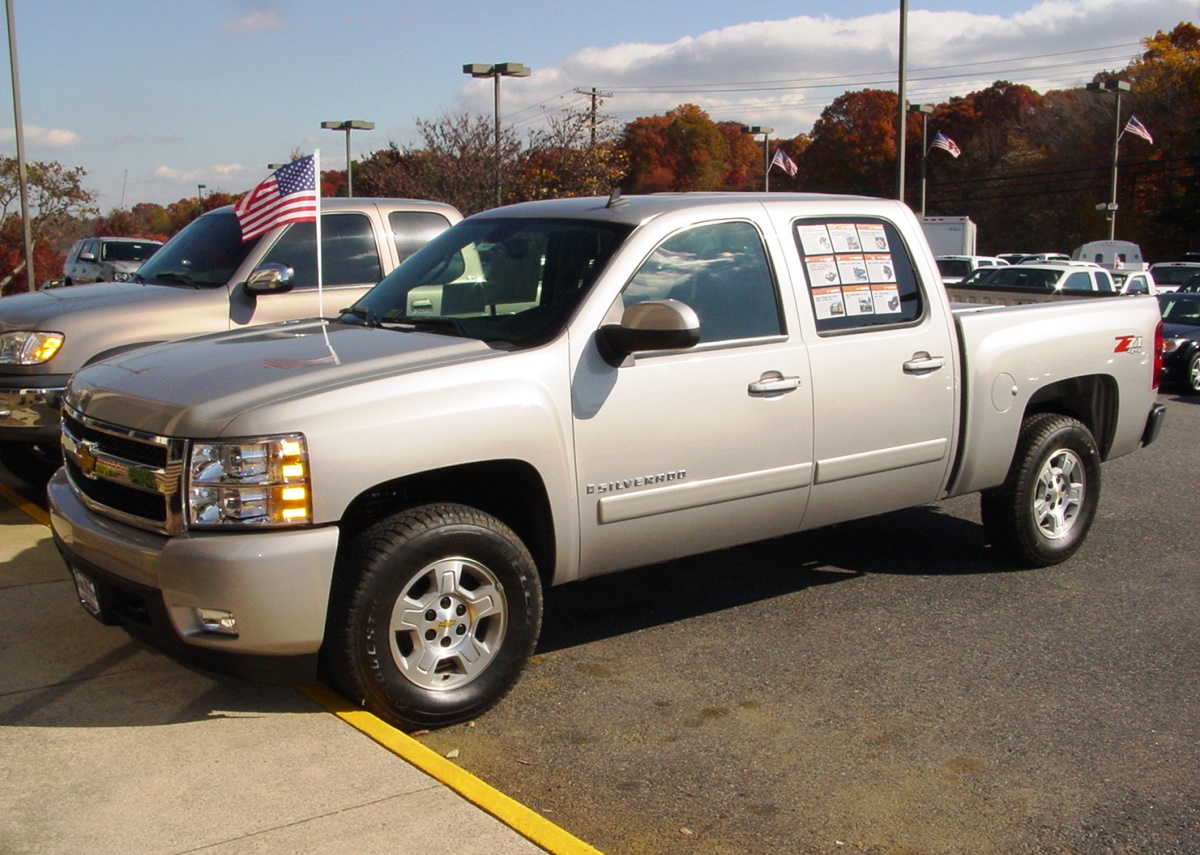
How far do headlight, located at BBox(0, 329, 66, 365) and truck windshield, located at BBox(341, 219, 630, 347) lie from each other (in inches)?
98.8

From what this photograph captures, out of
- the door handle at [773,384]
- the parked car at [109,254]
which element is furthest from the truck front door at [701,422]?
the parked car at [109,254]

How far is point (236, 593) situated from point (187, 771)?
61 cm

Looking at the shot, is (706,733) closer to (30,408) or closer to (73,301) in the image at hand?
(30,408)

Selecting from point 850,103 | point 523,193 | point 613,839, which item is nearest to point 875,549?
point 613,839

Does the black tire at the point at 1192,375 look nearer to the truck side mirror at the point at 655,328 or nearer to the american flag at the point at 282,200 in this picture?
the american flag at the point at 282,200

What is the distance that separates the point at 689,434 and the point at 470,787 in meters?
1.74

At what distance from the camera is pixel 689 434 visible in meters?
4.95

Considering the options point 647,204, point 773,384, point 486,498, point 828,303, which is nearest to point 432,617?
point 486,498

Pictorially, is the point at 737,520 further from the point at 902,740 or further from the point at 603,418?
the point at 902,740

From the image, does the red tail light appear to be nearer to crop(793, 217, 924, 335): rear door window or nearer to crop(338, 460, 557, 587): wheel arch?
crop(793, 217, 924, 335): rear door window

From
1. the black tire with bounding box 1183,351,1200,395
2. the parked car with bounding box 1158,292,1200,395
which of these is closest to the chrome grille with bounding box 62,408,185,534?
the parked car with bounding box 1158,292,1200,395

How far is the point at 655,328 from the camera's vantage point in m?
4.59

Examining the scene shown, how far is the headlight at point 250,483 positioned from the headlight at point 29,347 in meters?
3.64

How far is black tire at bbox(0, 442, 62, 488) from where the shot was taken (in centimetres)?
755
